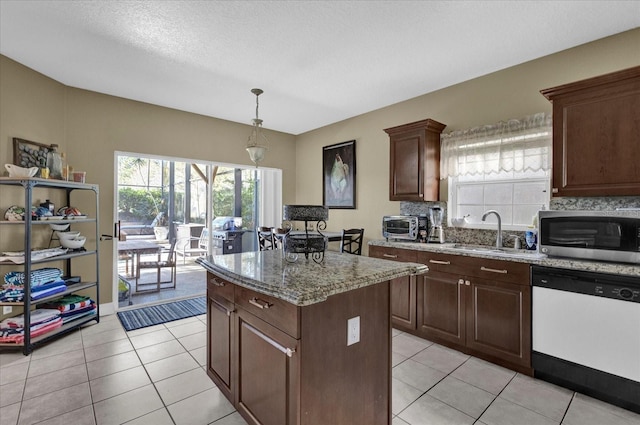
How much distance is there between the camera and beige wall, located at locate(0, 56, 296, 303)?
3057mm

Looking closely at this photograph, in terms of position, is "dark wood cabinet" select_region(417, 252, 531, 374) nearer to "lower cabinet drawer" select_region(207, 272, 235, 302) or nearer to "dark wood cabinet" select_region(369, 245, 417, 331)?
"dark wood cabinet" select_region(369, 245, 417, 331)

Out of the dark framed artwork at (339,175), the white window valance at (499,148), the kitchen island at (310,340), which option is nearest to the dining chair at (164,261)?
the dark framed artwork at (339,175)

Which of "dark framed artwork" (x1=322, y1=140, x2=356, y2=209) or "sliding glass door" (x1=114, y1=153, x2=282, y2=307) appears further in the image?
"dark framed artwork" (x1=322, y1=140, x2=356, y2=209)

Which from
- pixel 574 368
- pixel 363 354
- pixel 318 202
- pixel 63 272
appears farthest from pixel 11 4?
pixel 574 368

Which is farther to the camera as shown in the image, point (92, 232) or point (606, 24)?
point (92, 232)

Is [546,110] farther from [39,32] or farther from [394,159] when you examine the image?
[39,32]

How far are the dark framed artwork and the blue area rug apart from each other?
8.25 ft

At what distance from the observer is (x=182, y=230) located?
194 inches

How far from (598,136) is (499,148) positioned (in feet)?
2.85

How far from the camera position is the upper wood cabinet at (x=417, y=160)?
3.45 meters

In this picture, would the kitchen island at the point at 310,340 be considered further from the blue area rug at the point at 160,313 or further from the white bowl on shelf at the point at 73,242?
the white bowl on shelf at the point at 73,242

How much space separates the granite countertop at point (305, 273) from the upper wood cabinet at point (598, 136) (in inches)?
65.0

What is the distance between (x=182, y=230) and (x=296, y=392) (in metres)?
4.15

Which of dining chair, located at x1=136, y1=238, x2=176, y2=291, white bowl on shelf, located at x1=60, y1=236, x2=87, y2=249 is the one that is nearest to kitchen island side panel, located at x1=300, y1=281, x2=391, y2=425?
white bowl on shelf, located at x1=60, y1=236, x2=87, y2=249
